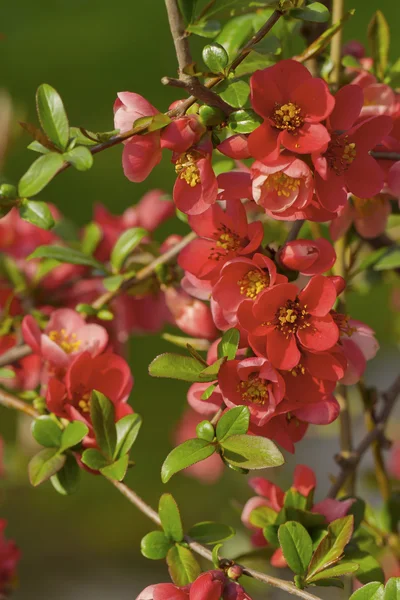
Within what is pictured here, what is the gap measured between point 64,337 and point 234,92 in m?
0.30

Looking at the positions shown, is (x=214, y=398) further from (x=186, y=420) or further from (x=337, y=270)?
(x=186, y=420)

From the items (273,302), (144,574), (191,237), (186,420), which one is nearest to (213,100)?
(273,302)

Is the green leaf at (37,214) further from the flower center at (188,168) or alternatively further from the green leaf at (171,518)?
the green leaf at (171,518)

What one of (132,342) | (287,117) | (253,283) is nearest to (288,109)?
(287,117)

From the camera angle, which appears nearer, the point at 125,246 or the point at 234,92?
the point at 234,92

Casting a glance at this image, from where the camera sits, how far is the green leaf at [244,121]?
494mm

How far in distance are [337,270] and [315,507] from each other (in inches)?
9.5

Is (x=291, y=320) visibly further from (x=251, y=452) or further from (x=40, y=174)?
(x=40, y=174)

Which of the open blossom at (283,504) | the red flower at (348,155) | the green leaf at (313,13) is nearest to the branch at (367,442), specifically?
the open blossom at (283,504)

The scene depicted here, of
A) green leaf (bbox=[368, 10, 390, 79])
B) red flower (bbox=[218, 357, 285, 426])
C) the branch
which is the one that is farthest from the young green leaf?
green leaf (bbox=[368, 10, 390, 79])

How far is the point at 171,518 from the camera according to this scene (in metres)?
0.54

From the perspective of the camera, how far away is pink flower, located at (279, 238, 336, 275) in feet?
1.72

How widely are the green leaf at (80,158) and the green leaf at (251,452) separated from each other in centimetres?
20

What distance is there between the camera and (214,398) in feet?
1.78
